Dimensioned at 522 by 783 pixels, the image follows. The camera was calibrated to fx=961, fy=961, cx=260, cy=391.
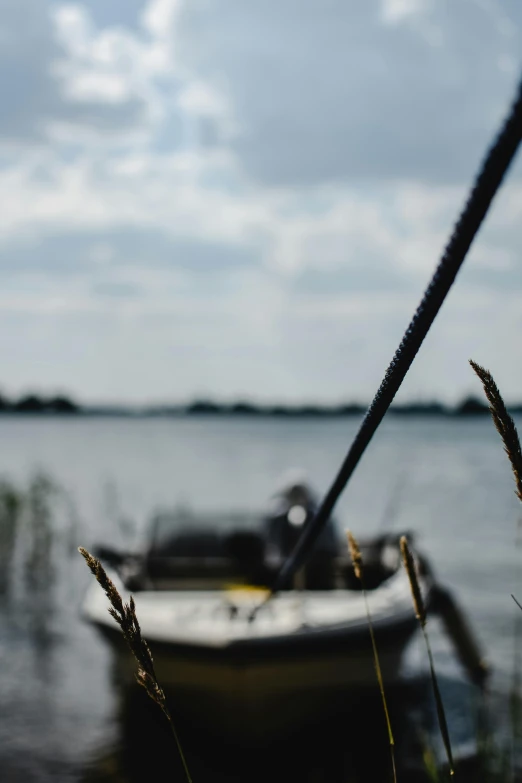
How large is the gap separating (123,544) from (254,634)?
1259 cm

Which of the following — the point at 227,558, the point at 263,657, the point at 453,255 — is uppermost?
the point at 227,558

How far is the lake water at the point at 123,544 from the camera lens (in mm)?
9617

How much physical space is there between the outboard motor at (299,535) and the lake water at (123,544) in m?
1.95

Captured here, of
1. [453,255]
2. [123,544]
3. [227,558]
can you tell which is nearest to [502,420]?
[453,255]

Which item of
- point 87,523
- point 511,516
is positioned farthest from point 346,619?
point 511,516

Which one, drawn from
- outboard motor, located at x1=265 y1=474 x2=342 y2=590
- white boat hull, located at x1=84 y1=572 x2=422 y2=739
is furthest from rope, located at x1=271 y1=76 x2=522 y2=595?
outboard motor, located at x1=265 y1=474 x2=342 y2=590

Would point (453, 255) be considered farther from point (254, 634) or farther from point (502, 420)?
point (254, 634)

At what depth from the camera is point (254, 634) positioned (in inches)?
280

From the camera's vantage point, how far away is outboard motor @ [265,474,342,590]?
9.23 meters

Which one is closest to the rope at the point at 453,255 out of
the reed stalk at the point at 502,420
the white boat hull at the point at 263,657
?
the reed stalk at the point at 502,420

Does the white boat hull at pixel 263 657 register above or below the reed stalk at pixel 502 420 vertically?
above

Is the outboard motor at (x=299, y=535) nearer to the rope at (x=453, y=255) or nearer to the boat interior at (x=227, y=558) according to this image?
the boat interior at (x=227, y=558)

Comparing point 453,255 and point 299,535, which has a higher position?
point 299,535

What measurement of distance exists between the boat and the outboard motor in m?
0.02
